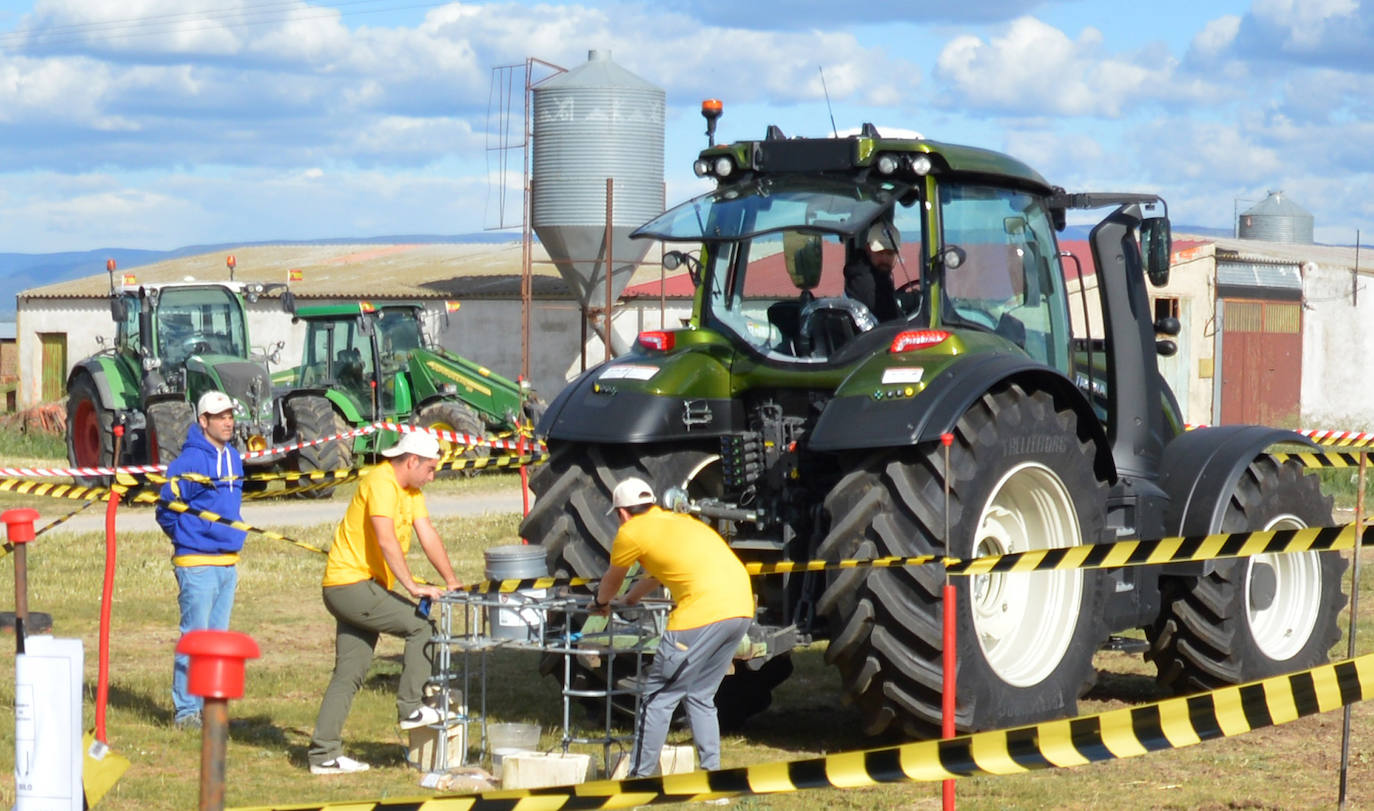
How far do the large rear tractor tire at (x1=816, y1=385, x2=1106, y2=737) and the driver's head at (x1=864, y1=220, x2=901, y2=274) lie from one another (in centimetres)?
79

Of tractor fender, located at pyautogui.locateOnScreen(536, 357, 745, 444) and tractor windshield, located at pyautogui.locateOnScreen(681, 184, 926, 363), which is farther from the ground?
tractor windshield, located at pyautogui.locateOnScreen(681, 184, 926, 363)

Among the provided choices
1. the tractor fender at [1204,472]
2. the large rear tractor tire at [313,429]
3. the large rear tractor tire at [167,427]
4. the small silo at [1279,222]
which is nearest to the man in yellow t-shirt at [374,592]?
the tractor fender at [1204,472]

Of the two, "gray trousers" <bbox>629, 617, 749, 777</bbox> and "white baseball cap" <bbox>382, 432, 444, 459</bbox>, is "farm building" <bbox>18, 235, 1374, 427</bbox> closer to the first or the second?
"white baseball cap" <bbox>382, 432, 444, 459</bbox>

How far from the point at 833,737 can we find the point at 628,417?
179 cm

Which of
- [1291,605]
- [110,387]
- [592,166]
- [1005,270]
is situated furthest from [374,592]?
[592,166]

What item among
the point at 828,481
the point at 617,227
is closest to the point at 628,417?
the point at 828,481

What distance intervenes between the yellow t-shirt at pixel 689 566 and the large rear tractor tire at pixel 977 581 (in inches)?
25.2

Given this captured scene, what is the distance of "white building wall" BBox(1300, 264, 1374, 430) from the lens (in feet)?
96.4

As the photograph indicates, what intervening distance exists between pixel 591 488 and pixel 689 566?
57.5 inches

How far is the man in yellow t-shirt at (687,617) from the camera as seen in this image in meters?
6.86

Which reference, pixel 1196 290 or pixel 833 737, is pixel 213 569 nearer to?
pixel 833 737

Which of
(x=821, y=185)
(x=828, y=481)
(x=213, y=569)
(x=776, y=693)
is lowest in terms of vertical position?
(x=776, y=693)

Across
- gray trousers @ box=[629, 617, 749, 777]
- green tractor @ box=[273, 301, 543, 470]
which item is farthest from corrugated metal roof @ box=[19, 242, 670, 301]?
gray trousers @ box=[629, 617, 749, 777]

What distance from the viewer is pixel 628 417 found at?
813 centimetres
